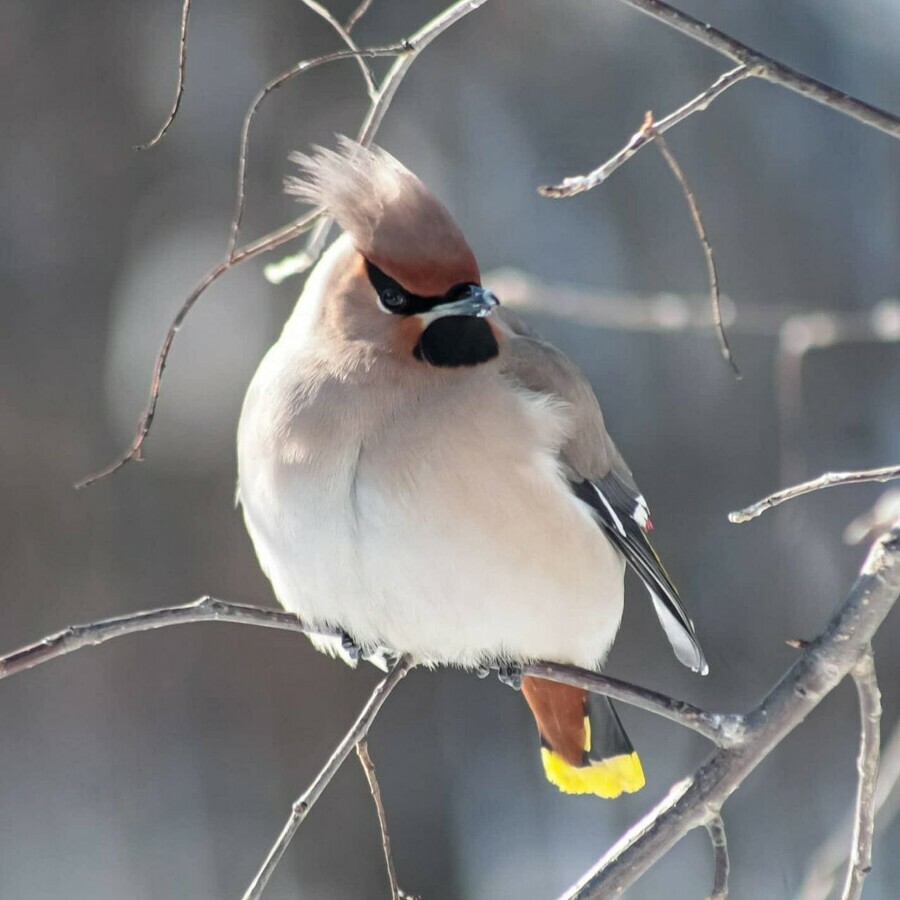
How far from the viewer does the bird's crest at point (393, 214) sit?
2721mm

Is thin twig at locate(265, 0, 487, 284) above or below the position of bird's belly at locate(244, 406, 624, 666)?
above

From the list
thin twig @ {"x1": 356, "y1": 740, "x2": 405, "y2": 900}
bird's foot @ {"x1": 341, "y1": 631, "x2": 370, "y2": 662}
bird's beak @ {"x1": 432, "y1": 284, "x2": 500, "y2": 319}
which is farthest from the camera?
bird's foot @ {"x1": 341, "y1": 631, "x2": 370, "y2": 662}

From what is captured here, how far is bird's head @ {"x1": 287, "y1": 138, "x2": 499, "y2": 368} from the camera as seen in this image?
2723 millimetres

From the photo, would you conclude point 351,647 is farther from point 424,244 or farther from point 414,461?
point 424,244

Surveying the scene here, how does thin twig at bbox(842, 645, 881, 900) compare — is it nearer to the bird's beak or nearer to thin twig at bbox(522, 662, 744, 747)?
thin twig at bbox(522, 662, 744, 747)

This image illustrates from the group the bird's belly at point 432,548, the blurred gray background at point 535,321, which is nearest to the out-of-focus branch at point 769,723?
the bird's belly at point 432,548

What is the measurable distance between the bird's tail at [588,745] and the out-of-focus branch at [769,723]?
45.1 inches

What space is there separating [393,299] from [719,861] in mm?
1257

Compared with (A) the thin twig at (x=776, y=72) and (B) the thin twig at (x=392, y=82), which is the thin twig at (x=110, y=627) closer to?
(B) the thin twig at (x=392, y=82)

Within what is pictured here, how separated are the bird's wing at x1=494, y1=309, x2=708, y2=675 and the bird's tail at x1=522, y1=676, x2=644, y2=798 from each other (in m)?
0.30

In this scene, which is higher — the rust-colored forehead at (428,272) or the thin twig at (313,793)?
the rust-colored forehead at (428,272)

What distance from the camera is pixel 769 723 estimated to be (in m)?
2.21

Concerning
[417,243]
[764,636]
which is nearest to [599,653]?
[417,243]

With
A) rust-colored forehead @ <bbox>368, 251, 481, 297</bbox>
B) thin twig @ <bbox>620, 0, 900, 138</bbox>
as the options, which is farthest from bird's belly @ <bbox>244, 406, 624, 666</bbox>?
thin twig @ <bbox>620, 0, 900, 138</bbox>
